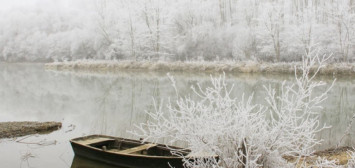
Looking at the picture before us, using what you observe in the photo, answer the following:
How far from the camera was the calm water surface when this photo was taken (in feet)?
29.6

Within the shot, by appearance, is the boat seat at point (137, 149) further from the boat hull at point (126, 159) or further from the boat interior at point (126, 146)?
the boat hull at point (126, 159)

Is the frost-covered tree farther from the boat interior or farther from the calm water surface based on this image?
the boat interior

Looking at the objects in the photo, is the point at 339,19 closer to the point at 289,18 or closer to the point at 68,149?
the point at 289,18

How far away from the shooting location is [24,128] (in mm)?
11125

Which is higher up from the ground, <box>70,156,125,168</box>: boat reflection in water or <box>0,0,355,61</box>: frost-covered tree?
<box>0,0,355,61</box>: frost-covered tree

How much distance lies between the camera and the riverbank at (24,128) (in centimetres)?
1067

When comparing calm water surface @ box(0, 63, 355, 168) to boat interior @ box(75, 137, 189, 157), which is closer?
boat interior @ box(75, 137, 189, 157)

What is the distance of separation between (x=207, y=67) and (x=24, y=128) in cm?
2048

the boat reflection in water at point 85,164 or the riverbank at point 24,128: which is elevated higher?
the riverbank at point 24,128

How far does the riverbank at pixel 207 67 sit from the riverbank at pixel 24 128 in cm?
1642

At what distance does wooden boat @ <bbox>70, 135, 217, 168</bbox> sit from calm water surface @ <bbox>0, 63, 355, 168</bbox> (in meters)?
0.36

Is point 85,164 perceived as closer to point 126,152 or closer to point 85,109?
point 126,152

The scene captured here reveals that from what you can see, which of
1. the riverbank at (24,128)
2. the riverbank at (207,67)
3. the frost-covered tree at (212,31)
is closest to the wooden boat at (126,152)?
the riverbank at (24,128)

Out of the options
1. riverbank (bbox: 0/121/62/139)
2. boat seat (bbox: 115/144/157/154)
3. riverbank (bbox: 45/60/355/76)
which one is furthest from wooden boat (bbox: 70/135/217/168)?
riverbank (bbox: 45/60/355/76)
